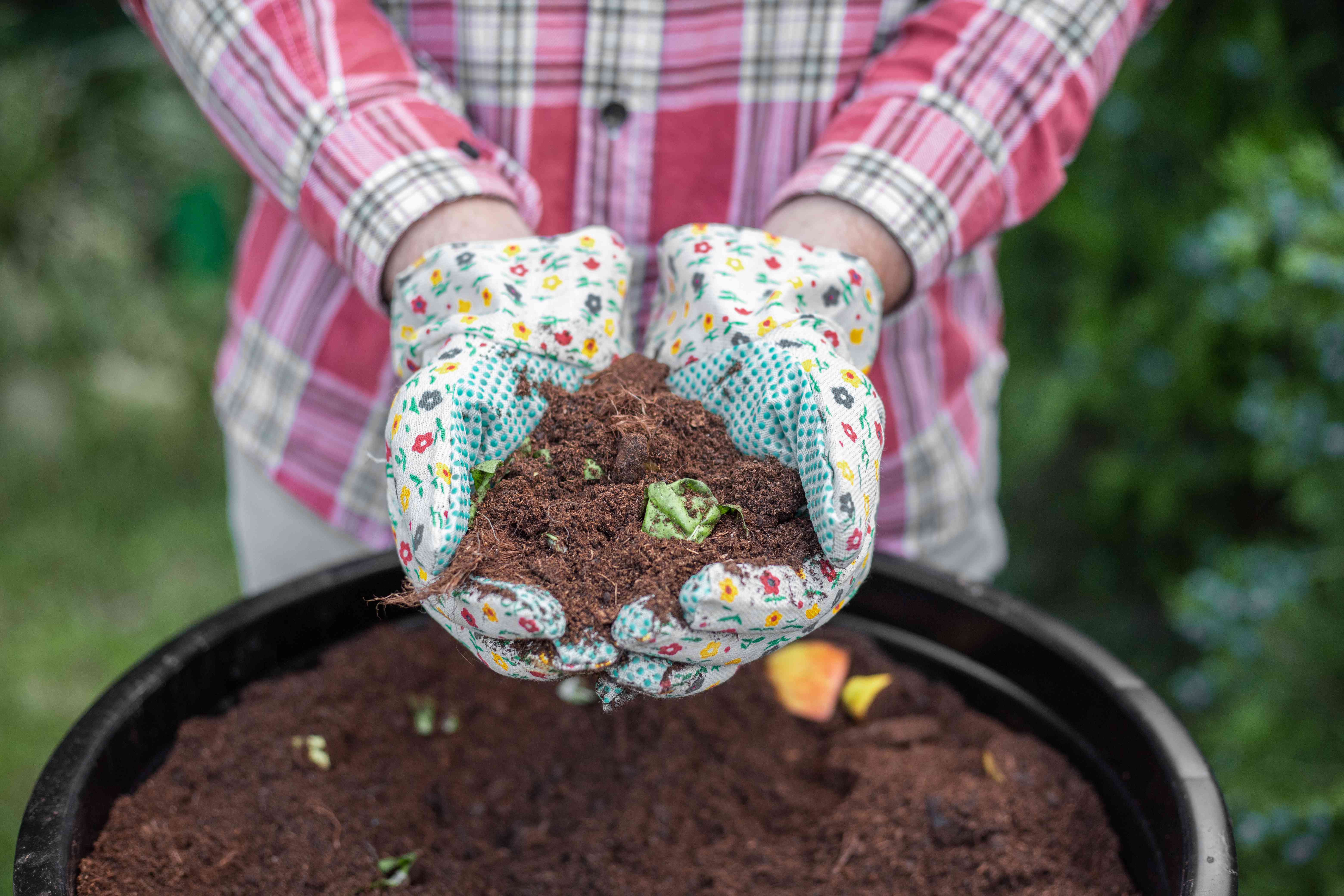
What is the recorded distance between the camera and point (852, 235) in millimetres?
1285

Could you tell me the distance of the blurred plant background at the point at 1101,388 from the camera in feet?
6.51

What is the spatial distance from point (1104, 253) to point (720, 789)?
1.96m

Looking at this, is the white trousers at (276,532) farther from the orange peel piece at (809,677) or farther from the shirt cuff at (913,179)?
the shirt cuff at (913,179)

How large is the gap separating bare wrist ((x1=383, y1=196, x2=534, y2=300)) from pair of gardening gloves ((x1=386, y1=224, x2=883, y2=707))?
71mm

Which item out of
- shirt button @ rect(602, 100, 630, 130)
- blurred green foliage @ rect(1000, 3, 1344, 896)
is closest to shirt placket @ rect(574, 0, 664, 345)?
shirt button @ rect(602, 100, 630, 130)

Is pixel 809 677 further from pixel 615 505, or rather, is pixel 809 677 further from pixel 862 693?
pixel 615 505

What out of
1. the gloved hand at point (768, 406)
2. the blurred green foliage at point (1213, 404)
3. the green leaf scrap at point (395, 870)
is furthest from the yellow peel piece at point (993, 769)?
the blurred green foliage at point (1213, 404)

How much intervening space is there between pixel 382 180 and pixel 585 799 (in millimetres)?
815

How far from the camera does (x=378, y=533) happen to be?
1.60m

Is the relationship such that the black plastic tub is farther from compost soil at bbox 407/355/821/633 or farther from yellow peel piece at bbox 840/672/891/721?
compost soil at bbox 407/355/821/633

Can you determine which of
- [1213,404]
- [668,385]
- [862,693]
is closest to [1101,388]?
[1213,404]

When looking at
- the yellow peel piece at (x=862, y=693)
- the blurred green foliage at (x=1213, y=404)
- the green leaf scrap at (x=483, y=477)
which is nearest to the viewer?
the green leaf scrap at (x=483, y=477)

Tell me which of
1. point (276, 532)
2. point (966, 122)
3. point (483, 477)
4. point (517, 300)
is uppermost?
point (966, 122)

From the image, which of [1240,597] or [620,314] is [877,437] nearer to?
[620,314]
